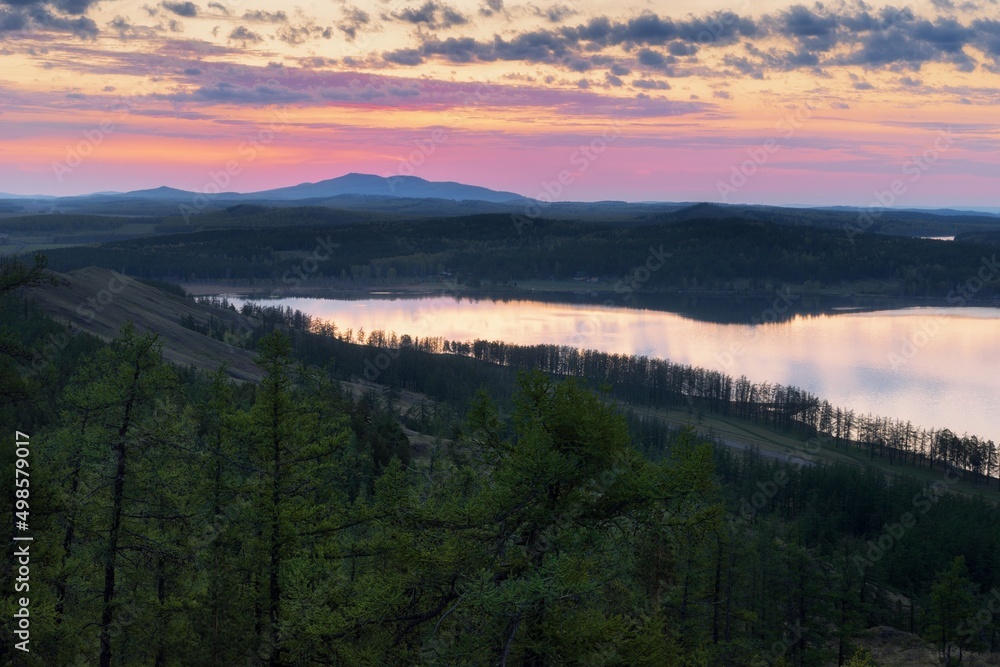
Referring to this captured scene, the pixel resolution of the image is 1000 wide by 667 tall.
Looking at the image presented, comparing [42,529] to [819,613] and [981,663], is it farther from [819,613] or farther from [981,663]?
[981,663]

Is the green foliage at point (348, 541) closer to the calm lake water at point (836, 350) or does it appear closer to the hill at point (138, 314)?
the hill at point (138, 314)

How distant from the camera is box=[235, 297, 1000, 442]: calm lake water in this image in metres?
111

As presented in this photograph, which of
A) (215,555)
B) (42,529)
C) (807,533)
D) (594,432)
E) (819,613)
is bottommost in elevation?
(807,533)

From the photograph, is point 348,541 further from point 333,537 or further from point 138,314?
point 138,314

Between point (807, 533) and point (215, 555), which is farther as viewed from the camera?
point (807, 533)

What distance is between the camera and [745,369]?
133 meters

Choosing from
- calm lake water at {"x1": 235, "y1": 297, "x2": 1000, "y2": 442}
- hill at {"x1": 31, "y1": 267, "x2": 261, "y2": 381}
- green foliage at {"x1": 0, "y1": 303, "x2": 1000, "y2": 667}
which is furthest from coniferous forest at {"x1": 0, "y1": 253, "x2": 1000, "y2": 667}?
calm lake water at {"x1": 235, "y1": 297, "x2": 1000, "y2": 442}

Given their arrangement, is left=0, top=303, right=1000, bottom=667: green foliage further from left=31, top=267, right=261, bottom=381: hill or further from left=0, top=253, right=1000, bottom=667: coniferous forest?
left=31, top=267, right=261, bottom=381: hill

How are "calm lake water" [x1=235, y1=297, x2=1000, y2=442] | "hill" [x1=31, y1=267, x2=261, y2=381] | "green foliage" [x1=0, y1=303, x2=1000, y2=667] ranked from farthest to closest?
"calm lake water" [x1=235, y1=297, x2=1000, y2=442]
"hill" [x1=31, y1=267, x2=261, y2=381]
"green foliage" [x1=0, y1=303, x2=1000, y2=667]

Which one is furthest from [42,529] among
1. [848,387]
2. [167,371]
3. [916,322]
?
[916,322]

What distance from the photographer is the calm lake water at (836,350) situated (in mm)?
110963

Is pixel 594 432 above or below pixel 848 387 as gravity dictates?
above

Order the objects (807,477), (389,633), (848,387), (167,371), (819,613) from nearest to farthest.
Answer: (389,633), (167,371), (819,613), (807,477), (848,387)

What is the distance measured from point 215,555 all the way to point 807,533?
53936 millimetres
